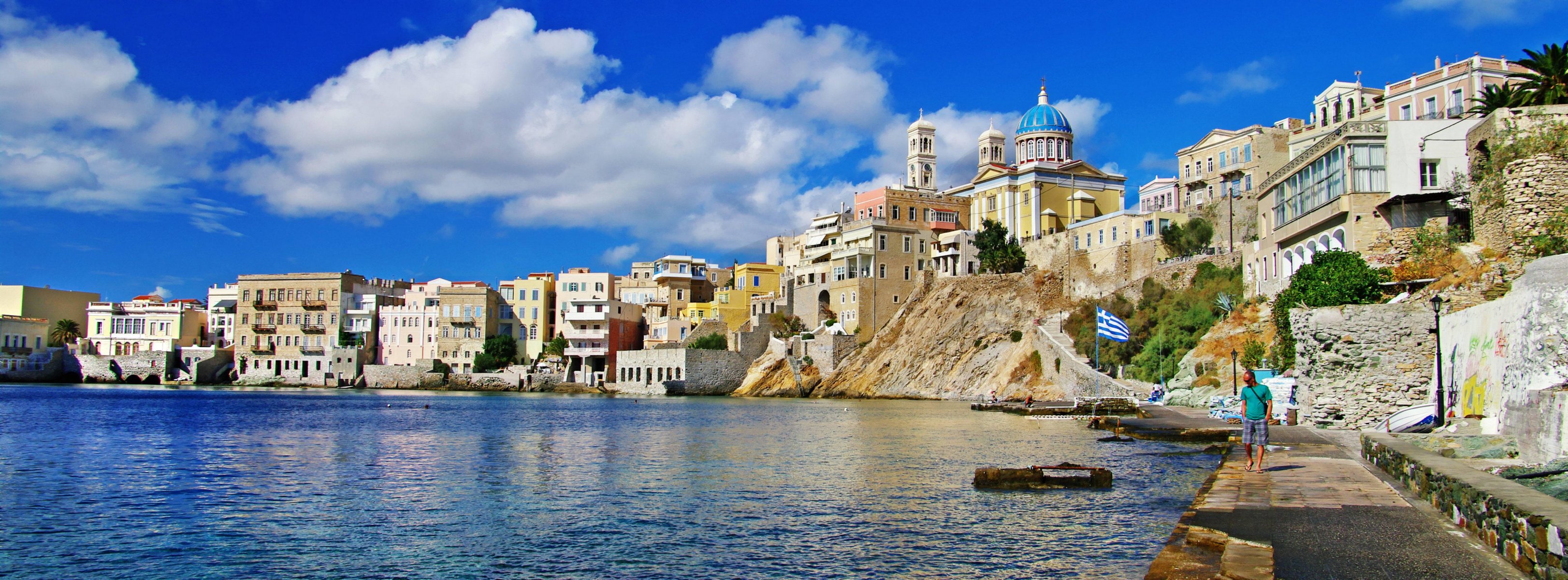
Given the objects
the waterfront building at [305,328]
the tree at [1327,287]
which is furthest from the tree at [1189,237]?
the waterfront building at [305,328]

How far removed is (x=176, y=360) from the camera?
93.2 metres

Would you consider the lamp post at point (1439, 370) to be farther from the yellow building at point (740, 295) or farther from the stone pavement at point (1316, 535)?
the yellow building at point (740, 295)

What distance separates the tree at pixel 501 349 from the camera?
85.9 metres

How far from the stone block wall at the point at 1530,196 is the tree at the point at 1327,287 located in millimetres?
3248

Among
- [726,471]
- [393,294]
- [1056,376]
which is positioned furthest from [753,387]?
[726,471]

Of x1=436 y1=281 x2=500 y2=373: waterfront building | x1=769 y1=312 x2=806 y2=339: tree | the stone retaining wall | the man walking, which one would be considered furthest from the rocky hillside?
the stone retaining wall

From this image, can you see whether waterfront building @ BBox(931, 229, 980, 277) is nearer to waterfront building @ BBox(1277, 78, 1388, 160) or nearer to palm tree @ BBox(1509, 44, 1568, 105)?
waterfront building @ BBox(1277, 78, 1388, 160)

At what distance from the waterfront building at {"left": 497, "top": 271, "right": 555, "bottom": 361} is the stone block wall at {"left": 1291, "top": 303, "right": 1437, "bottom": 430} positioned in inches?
2892

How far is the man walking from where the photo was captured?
14609 millimetres

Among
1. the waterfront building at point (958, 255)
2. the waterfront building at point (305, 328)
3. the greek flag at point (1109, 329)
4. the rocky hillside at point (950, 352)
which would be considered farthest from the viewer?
the waterfront building at point (305, 328)

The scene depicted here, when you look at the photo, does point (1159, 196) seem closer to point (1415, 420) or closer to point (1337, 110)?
point (1337, 110)

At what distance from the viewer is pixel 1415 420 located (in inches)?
767

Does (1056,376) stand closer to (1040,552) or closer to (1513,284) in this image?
(1513,284)

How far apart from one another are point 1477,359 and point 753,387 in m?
59.9
